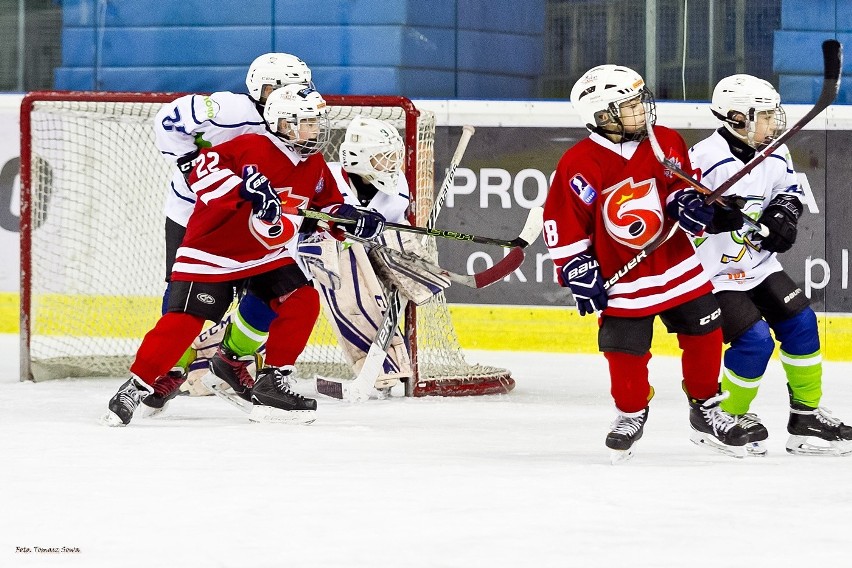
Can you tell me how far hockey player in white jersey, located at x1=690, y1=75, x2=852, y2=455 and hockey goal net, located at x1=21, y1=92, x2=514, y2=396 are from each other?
131cm

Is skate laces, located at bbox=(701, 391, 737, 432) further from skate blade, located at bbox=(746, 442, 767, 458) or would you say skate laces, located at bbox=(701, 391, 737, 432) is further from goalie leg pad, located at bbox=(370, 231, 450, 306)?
goalie leg pad, located at bbox=(370, 231, 450, 306)

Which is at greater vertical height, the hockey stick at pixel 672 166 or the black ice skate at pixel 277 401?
the hockey stick at pixel 672 166

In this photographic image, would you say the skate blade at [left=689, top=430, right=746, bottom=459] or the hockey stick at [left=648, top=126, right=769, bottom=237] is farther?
the skate blade at [left=689, top=430, right=746, bottom=459]

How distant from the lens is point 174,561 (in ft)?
6.38

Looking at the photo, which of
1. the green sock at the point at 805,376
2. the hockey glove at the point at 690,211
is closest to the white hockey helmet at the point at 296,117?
the hockey glove at the point at 690,211

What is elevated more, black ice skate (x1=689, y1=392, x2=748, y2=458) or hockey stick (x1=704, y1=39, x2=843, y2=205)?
hockey stick (x1=704, y1=39, x2=843, y2=205)

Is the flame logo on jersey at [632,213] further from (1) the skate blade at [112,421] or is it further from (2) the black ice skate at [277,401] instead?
(1) the skate blade at [112,421]

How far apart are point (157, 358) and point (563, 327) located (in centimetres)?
209

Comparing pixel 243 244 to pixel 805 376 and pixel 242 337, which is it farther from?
pixel 805 376

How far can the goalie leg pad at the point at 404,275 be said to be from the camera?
13.8 ft

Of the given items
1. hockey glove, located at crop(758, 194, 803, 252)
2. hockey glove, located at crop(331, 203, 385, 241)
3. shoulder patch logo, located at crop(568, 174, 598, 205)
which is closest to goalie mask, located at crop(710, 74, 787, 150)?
hockey glove, located at crop(758, 194, 803, 252)

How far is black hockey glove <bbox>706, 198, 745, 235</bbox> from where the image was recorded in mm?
2867

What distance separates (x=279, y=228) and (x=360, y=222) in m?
0.21

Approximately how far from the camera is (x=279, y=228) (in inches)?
137
